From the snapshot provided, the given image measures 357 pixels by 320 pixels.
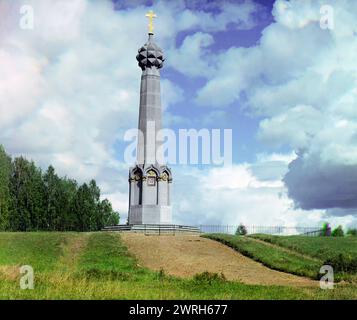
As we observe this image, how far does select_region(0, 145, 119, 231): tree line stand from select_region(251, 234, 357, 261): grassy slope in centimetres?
3128

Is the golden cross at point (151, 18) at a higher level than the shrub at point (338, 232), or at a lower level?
higher

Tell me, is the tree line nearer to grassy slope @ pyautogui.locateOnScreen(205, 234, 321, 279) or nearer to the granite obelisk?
the granite obelisk

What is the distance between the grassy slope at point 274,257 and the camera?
26.1 metres

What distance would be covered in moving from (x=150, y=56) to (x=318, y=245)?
23078 mm

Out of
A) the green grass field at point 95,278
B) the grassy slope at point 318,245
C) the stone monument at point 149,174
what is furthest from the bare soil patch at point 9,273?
the stone monument at point 149,174

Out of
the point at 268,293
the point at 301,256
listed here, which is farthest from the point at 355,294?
the point at 301,256

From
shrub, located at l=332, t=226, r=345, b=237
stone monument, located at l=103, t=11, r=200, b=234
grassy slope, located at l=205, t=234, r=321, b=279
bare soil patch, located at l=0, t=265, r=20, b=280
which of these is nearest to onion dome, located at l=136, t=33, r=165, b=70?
stone monument, located at l=103, t=11, r=200, b=234

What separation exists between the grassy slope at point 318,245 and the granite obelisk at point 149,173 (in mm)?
9659

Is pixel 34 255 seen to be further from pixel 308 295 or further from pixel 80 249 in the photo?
pixel 308 295

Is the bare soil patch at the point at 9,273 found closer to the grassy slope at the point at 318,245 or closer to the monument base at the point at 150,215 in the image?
the grassy slope at the point at 318,245

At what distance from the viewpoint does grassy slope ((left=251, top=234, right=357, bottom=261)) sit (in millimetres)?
31203

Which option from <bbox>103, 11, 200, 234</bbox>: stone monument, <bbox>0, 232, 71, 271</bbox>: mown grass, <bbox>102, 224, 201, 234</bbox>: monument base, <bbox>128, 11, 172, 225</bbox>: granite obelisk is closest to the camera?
<bbox>0, 232, 71, 271</bbox>: mown grass

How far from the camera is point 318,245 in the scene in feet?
112

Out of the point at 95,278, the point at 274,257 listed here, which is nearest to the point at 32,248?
the point at 95,278
